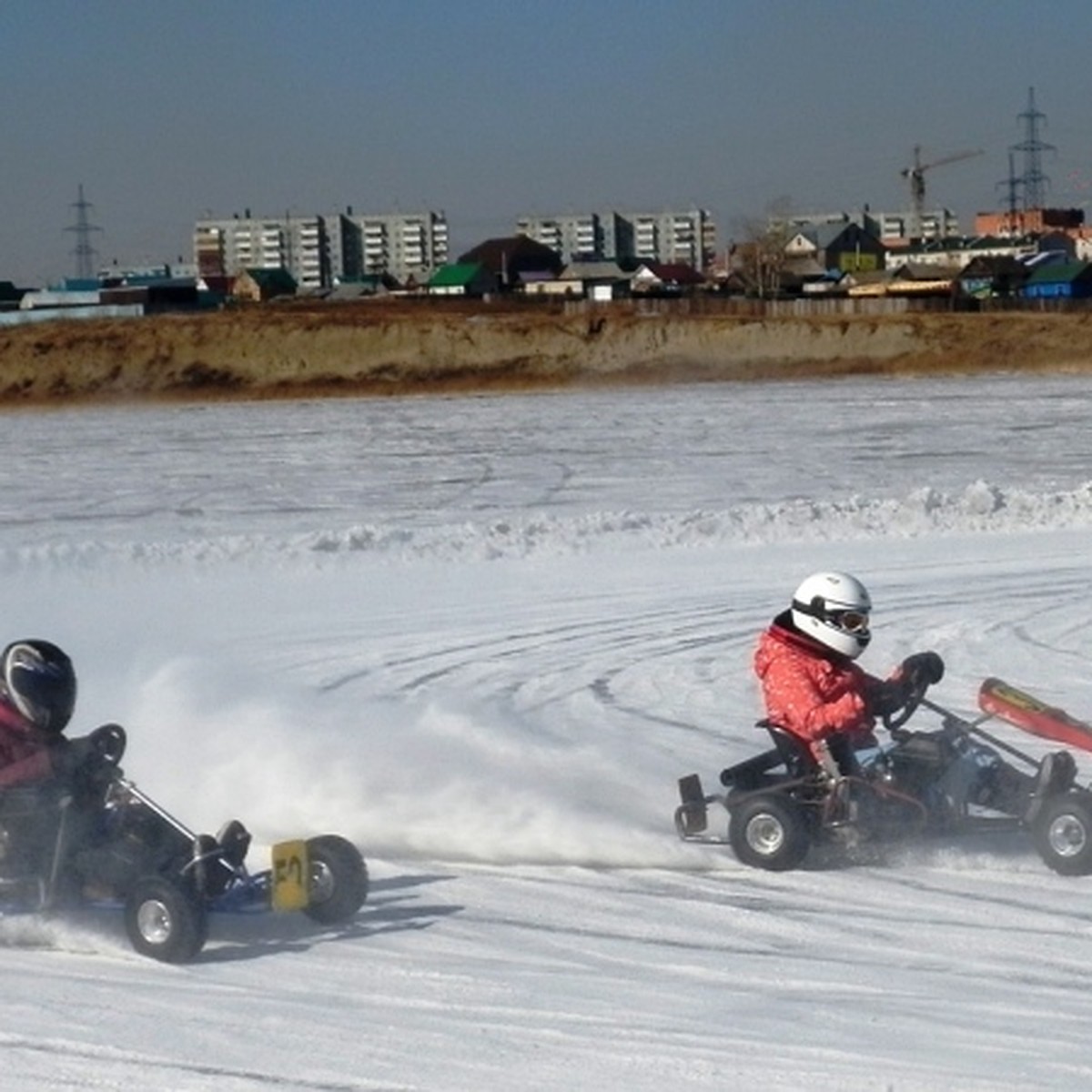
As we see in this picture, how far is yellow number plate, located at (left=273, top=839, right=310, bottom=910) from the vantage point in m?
8.46

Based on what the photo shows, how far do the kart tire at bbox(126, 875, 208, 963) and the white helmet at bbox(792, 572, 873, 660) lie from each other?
3.16 metres

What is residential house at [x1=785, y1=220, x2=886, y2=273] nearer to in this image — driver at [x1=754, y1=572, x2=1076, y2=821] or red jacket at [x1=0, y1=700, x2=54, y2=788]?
driver at [x1=754, y1=572, x2=1076, y2=821]

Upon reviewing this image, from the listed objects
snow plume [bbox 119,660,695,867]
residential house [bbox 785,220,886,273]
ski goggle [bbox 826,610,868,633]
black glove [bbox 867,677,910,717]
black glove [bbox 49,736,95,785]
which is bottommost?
snow plume [bbox 119,660,695,867]

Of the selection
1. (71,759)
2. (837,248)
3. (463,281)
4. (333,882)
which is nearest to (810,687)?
(333,882)

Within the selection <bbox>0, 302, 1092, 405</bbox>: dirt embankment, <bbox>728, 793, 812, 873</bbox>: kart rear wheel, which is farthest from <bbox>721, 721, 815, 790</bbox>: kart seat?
<bbox>0, 302, 1092, 405</bbox>: dirt embankment

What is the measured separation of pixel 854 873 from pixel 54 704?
3.64 meters

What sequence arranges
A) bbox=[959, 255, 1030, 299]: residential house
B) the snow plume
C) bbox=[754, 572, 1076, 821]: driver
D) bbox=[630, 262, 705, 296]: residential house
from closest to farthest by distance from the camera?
bbox=[754, 572, 1076, 821]: driver < the snow plume < bbox=[959, 255, 1030, 299]: residential house < bbox=[630, 262, 705, 296]: residential house

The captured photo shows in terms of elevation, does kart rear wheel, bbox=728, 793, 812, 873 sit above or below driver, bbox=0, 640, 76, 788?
below

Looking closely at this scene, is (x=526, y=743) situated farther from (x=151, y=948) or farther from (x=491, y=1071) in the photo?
(x=491, y=1071)

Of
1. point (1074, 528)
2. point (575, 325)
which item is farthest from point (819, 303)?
point (1074, 528)

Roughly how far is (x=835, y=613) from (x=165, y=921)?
3381 mm

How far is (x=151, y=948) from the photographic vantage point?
8.38 metres

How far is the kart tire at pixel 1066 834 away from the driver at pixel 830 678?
2.61 feet

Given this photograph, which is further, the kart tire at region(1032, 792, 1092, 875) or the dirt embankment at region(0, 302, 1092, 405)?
the dirt embankment at region(0, 302, 1092, 405)
